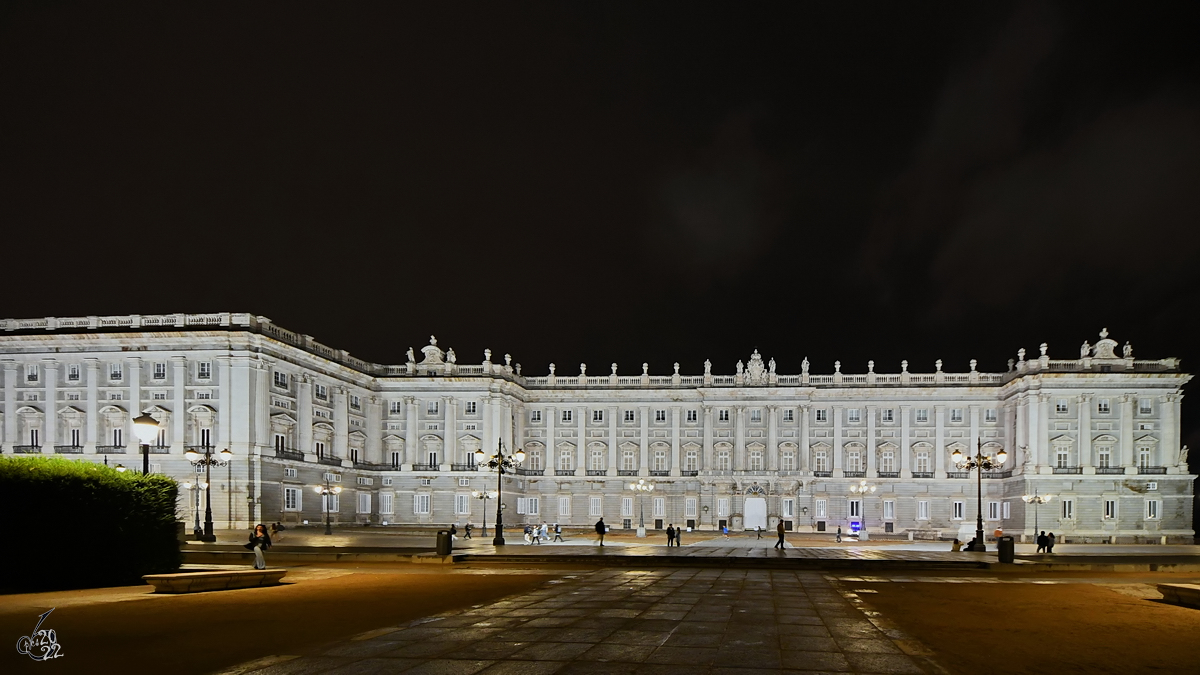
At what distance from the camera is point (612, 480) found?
92.3 m

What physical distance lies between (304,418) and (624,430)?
31.9m

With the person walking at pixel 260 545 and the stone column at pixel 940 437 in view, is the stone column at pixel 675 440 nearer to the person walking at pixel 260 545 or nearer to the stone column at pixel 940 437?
the stone column at pixel 940 437

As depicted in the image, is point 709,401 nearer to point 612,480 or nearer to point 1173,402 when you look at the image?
point 612,480

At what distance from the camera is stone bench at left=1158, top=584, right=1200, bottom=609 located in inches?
838

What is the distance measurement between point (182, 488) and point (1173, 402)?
75.6m

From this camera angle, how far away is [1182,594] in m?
21.8

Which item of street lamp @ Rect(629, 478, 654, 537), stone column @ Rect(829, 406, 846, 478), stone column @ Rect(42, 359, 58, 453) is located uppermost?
stone column @ Rect(42, 359, 58, 453)

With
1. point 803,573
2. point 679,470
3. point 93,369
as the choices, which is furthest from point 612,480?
point 803,573

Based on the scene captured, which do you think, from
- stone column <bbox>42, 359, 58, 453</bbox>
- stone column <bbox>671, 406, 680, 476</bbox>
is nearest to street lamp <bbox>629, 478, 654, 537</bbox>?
stone column <bbox>671, 406, 680, 476</bbox>

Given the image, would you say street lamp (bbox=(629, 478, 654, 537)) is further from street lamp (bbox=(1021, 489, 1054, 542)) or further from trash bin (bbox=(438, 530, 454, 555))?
trash bin (bbox=(438, 530, 454, 555))

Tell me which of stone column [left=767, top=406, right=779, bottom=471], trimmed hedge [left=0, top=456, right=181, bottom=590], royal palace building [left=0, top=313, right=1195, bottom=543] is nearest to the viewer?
trimmed hedge [left=0, top=456, right=181, bottom=590]

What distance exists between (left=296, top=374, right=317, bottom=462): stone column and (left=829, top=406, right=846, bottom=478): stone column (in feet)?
149

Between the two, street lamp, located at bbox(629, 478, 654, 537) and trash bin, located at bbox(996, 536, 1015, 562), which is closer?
trash bin, located at bbox(996, 536, 1015, 562)

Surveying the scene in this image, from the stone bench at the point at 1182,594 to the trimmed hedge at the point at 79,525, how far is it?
78.3 ft
